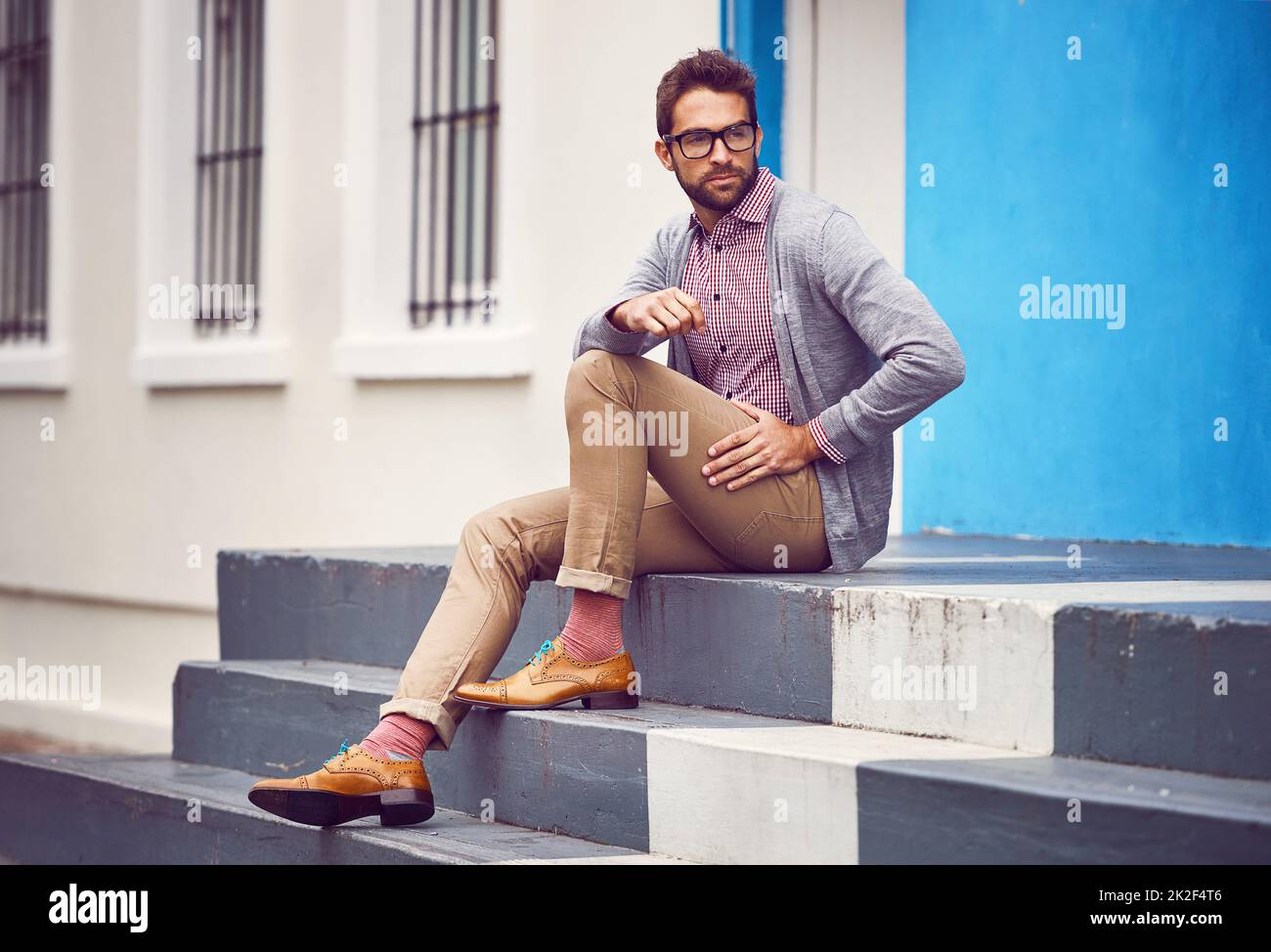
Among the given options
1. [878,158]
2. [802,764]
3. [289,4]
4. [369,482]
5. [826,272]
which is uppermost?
[289,4]

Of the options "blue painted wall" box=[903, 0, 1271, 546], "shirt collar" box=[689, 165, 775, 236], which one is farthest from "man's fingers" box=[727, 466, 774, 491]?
"blue painted wall" box=[903, 0, 1271, 546]

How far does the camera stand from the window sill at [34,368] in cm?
945

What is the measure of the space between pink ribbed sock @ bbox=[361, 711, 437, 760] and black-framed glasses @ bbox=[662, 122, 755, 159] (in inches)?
60.4

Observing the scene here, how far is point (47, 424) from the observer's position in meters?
9.60

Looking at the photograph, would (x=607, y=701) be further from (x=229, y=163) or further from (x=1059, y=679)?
(x=229, y=163)

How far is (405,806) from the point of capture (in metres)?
4.04

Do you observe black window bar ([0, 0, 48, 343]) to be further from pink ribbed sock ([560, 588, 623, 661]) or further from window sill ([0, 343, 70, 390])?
pink ribbed sock ([560, 588, 623, 661])

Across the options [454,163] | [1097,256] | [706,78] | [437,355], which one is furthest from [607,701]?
[454,163]

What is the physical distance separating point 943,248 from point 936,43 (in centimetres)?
73

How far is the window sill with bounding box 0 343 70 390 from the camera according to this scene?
945cm

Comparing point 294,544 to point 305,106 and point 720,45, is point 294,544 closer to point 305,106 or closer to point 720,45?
point 305,106

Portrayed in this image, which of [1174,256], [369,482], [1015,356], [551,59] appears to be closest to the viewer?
[1174,256]

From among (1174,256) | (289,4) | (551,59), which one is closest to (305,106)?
(289,4)

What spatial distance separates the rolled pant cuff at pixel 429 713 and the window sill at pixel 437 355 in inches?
118
